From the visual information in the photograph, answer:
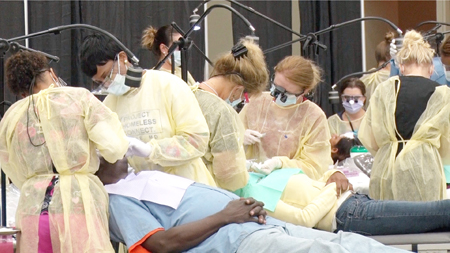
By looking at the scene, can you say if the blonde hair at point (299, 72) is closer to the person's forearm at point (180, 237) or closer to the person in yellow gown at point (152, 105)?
the person in yellow gown at point (152, 105)

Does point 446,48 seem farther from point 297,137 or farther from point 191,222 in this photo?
point 191,222

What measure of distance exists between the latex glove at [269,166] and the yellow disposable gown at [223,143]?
32 cm

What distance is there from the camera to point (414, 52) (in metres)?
3.32

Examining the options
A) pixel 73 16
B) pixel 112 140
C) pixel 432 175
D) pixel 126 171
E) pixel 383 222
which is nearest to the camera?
pixel 112 140

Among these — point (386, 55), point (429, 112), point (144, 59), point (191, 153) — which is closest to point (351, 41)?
point (386, 55)

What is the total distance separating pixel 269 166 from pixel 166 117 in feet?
2.40

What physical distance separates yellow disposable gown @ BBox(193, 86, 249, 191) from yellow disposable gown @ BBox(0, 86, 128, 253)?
1.74 feet

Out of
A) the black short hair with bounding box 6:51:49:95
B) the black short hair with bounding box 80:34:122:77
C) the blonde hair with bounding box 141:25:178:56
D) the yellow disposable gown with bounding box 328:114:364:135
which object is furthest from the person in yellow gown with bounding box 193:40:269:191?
the yellow disposable gown with bounding box 328:114:364:135

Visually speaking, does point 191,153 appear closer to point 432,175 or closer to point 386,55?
point 432,175

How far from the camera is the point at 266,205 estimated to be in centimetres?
295

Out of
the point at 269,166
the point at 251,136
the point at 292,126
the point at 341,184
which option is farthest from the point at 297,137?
the point at 341,184

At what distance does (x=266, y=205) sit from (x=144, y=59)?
241 cm

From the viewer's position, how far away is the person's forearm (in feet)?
7.71

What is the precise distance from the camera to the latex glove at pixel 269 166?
10.6ft
